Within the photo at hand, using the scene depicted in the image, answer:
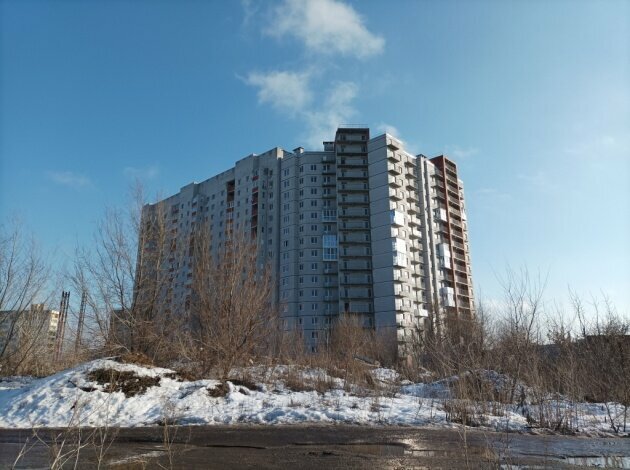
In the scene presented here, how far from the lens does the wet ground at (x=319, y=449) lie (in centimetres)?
673

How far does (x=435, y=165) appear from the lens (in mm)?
85312

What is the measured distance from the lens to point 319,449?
8.18 m

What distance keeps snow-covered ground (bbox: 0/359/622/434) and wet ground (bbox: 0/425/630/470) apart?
1.15 metres

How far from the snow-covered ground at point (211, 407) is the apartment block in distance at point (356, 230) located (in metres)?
49.6

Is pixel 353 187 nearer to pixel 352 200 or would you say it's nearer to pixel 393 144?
pixel 352 200

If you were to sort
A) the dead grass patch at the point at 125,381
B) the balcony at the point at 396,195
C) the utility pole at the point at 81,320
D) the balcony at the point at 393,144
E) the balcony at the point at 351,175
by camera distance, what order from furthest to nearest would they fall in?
the balcony at the point at 351,175 < the balcony at the point at 393,144 < the balcony at the point at 396,195 < the utility pole at the point at 81,320 < the dead grass patch at the point at 125,381

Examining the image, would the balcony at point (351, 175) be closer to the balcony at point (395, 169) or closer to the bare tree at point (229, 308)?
the balcony at point (395, 169)

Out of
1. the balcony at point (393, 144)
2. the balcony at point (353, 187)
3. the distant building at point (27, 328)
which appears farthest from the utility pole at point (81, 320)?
the balcony at point (393, 144)

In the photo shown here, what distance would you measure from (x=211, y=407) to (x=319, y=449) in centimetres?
616

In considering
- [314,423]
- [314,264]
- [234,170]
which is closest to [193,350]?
[314,423]

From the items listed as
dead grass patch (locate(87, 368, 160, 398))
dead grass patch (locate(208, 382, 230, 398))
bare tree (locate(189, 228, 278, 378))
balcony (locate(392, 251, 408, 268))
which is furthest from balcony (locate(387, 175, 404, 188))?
dead grass patch (locate(87, 368, 160, 398))

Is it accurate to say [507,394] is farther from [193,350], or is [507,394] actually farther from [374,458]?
[193,350]

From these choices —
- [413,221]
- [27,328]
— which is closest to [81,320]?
[27,328]

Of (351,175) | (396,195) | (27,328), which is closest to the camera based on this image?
(27,328)
